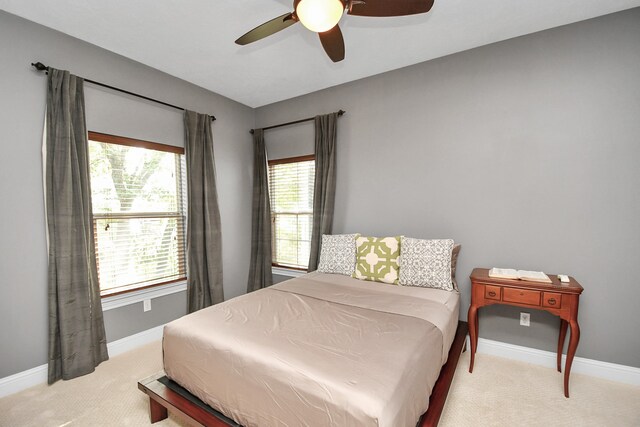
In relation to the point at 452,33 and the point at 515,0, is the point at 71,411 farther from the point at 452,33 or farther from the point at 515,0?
the point at 515,0

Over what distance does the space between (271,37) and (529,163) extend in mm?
2460

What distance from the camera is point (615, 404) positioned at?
1.94m

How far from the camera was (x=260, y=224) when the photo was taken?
154 inches

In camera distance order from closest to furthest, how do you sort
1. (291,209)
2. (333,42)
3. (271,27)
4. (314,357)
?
(314,357) < (271,27) < (333,42) < (291,209)

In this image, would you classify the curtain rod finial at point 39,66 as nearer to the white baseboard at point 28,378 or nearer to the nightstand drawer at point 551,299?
the white baseboard at point 28,378

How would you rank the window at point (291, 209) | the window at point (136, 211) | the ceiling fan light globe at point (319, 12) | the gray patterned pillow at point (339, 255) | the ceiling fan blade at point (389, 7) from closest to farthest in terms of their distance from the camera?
1. the ceiling fan light globe at point (319, 12)
2. the ceiling fan blade at point (389, 7)
3. the window at point (136, 211)
4. the gray patterned pillow at point (339, 255)
5. the window at point (291, 209)

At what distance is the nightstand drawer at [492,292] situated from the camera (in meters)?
2.21

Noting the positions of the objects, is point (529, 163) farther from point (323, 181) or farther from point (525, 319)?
point (323, 181)

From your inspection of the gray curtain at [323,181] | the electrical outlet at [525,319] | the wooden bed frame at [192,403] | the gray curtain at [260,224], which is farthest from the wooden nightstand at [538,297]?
the gray curtain at [260,224]

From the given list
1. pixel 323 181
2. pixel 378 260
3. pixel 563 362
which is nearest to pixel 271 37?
pixel 323 181

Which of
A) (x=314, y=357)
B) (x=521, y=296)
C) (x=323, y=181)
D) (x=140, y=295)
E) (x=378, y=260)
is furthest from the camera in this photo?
(x=323, y=181)

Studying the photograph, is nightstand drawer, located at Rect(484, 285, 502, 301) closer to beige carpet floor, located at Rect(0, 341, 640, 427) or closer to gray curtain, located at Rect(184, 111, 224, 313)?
beige carpet floor, located at Rect(0, 341, 640, 427)

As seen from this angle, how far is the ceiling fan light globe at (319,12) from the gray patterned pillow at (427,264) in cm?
192

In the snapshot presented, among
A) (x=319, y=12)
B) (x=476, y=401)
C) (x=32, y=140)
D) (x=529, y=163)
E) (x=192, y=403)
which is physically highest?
(x=319, y=12)
